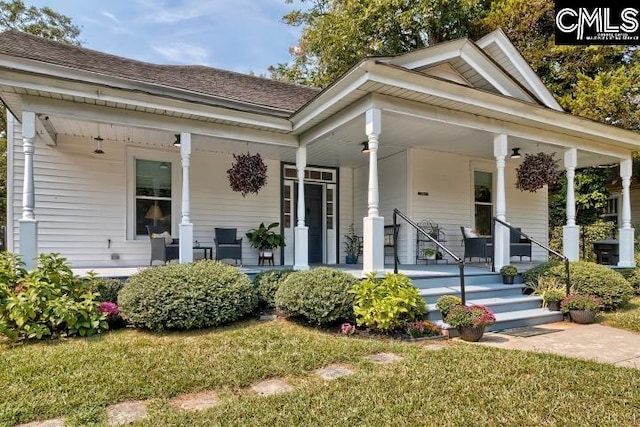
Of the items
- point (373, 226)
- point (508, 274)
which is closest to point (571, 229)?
point (508, 274)

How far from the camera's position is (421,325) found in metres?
4.73

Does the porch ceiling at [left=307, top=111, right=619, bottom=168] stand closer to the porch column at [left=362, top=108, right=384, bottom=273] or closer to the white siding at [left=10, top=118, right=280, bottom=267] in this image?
the porch column at [left=362, top=108, right=384, bottom=273]

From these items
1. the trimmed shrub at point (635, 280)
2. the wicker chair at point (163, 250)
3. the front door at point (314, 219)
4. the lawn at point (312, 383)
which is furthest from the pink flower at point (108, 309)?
the trimmed shrub at point (635, 280)

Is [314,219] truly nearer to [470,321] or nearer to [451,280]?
[451,280]

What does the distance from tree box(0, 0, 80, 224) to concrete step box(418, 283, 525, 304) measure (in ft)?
62.6

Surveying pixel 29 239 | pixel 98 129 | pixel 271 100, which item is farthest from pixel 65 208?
pixel 271 100

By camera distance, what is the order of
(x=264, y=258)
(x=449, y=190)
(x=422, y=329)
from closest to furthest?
(x=422, y=329), (x=264, y=258), (x=449, y=190)

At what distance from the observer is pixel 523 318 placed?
539cm

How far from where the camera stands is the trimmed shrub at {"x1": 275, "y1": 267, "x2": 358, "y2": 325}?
489cm

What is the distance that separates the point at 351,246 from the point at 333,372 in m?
6.18

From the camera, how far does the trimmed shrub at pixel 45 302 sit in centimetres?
432

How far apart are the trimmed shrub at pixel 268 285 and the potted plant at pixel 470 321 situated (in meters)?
2.47

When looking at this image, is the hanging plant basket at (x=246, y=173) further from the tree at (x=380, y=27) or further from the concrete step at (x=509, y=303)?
the tree at (x=380, y=27)

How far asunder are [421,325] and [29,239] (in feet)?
16.9
